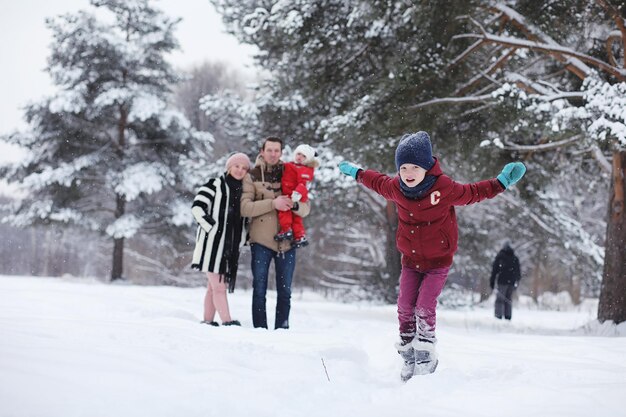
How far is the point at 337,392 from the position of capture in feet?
8.44

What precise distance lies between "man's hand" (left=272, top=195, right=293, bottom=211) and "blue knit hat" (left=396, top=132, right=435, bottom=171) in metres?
1.56

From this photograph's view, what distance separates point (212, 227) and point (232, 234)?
0.71ft

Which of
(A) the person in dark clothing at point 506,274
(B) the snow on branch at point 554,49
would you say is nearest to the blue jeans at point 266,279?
(B) the snow on branch at point 554,49

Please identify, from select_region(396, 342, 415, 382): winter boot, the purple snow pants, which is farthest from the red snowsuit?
select_region(396, 342, 415, 382): winter boot

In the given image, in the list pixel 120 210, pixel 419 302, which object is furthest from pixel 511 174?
pixel 120 210

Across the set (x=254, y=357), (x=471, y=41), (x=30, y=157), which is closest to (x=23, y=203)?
Result: (x=30, y=157)

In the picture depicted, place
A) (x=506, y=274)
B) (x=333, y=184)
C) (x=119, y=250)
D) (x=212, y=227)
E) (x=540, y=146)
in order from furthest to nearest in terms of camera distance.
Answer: (x=119, y=250) < (x=333, y=184) < (x=506, y=274) < (x=540, y=146) < (x=212, y=227)

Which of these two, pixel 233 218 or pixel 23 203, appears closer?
pixel 233 218

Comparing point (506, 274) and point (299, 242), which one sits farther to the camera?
point (506, 274)

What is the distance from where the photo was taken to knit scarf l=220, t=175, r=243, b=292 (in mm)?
4816

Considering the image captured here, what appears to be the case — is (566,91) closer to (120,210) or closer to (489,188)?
(489,188)

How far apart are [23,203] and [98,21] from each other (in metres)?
5.78

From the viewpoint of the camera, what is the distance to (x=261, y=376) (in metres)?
2.66

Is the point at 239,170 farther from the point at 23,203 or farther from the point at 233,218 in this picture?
the point at 23,203
